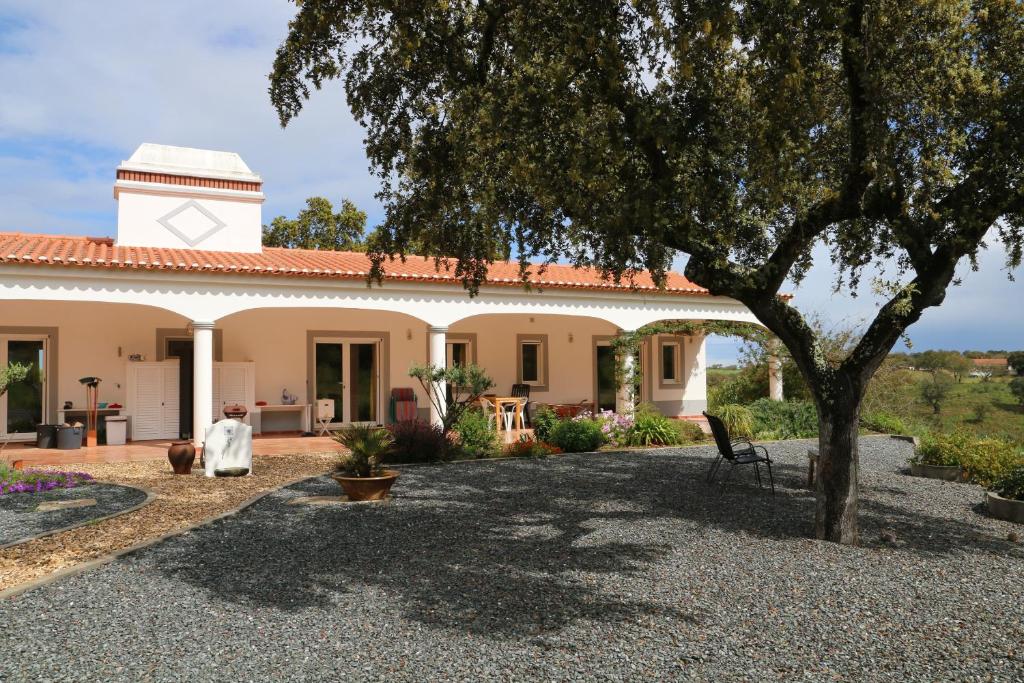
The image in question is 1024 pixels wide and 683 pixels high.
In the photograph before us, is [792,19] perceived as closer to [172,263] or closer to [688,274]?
[688,274]

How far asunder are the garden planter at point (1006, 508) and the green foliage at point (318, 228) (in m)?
22.5

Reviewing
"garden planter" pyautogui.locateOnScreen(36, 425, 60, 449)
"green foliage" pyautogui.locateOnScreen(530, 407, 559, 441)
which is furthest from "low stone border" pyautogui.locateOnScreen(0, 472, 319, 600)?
"garden planter" pyautogui.locateOnScreen(36, 425, 60, 449)

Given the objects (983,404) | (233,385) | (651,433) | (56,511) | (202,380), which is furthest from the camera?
(983,404)

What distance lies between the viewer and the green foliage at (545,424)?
13789mm

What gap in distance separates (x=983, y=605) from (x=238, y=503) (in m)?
6.65

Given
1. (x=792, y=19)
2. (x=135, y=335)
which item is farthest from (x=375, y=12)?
(x=135, y=335)

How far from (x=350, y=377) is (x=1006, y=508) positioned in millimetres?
12543

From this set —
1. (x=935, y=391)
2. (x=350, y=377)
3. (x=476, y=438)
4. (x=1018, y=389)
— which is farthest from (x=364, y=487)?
(x=1018, y=389)

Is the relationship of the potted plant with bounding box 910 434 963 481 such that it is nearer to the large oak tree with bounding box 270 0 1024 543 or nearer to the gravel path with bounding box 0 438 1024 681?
the gravel path with bounding box 0 438 1024 681

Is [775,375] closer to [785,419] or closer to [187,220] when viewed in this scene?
[785,419]

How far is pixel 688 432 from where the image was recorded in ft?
48.6

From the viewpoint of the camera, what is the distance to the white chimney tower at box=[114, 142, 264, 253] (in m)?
16.2

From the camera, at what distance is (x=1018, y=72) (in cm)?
595

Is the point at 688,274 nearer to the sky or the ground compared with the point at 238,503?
nearer to the sky
